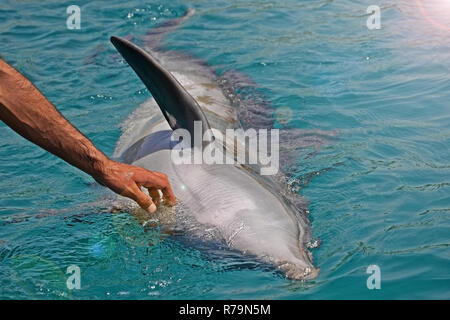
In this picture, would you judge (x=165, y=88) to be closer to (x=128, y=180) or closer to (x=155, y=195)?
(x=155, y=195)

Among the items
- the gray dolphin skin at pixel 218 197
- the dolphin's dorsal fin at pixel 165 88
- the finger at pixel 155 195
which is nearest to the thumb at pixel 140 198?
the finger at pixel 155 195

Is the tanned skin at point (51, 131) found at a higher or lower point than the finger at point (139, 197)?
higher

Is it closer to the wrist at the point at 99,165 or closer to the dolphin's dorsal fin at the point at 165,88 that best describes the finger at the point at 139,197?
the wrist at the point at 99,165

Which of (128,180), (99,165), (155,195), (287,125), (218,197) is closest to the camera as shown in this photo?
(99,165)

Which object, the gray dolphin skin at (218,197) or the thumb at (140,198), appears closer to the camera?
the thumb at (140,198)

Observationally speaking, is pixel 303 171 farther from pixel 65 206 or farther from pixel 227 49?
pixel 227 49

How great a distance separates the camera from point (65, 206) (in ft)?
20.4

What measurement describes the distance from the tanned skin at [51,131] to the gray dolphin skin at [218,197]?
939 mm

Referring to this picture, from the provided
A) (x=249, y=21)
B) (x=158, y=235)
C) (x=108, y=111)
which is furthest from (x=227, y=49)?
(x=158, y=235)

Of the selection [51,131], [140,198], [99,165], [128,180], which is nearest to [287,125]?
[140,198]

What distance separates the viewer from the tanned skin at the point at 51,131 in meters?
3.68

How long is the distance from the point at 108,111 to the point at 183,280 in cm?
437

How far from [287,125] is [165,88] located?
9.93 ft

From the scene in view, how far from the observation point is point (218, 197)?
5316mm
